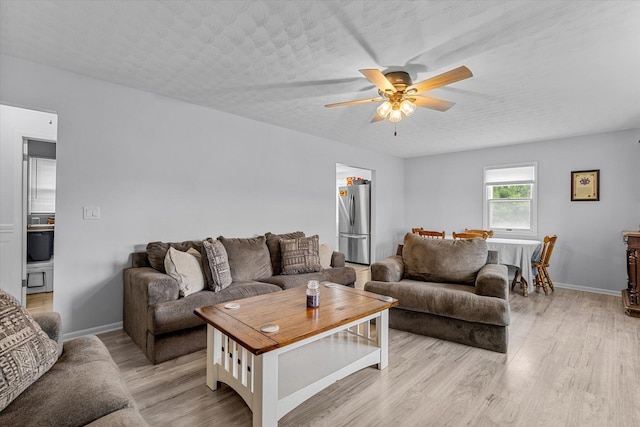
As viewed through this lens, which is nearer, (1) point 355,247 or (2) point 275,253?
(2) point 275,253

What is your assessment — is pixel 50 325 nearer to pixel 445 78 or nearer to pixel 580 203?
pixel 445 78

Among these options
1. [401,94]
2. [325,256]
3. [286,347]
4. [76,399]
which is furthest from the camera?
[325,256]

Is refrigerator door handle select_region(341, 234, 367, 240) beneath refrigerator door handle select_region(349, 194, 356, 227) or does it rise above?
beneath

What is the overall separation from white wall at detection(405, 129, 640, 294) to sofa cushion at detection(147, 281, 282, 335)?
493 cm

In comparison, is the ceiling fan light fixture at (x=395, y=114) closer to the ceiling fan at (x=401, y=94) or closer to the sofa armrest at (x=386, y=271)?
the ceiling fan at (x=401, y=94)

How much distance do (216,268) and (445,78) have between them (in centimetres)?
246

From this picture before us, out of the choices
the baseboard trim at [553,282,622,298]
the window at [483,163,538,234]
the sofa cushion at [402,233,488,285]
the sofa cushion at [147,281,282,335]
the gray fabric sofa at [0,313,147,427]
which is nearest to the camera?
the gray fabric sofa at [0,313,147,427]

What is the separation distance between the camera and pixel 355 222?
6621 mm

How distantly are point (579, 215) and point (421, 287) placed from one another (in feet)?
11.9

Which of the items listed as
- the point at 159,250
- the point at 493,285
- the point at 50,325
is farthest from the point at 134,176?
the point at 493,285

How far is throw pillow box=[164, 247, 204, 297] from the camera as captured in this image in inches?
102

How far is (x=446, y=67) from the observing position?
2.54 meters

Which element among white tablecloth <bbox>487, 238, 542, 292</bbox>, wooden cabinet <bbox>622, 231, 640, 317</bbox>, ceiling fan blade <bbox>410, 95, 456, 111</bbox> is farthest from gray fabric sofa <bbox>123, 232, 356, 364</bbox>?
wooden cabinet <bbox>622, 231, 640, 317</bbox>

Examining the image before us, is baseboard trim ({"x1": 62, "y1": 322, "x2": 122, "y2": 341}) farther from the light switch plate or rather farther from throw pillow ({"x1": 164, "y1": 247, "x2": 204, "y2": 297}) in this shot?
the light switch plate
